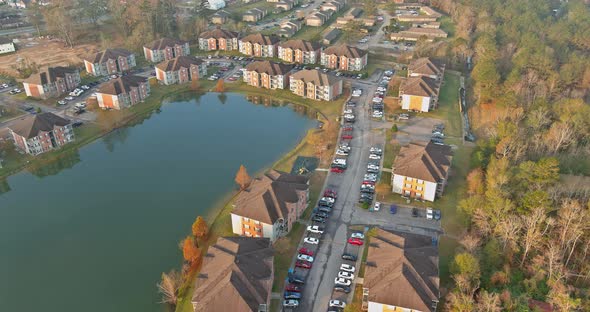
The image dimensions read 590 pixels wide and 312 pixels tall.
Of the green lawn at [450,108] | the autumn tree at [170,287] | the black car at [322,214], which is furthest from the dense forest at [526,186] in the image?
the autumn tree at [170,287]

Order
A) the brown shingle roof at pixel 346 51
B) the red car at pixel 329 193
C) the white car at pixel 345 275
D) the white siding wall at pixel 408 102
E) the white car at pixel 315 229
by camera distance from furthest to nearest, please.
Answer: the brown shingle roof at pixel 346 51, the white siding wall at pixel 408 102, the red car at pixel 329 193, the white car at pixel 315 229, the white car at pixel 345 275

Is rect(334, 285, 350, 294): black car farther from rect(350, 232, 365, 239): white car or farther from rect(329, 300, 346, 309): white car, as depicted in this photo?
rect(350, 232, 365, 239): white car

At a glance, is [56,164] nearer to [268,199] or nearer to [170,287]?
[170,287]

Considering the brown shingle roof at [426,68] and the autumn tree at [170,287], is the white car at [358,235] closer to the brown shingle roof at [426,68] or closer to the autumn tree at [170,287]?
the autumn tree at [170,287]

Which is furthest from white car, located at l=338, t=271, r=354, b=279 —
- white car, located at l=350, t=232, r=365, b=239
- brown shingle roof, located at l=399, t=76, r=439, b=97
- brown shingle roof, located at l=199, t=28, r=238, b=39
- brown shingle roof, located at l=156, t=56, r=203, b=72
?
brown shingle roof, located at l=199, t=28, r=238, b=39

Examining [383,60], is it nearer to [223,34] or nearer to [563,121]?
[223,34]
